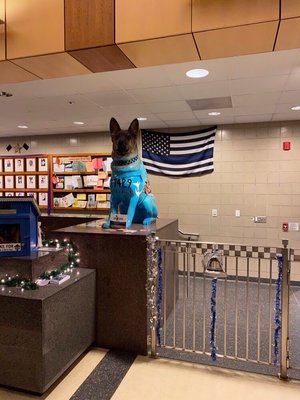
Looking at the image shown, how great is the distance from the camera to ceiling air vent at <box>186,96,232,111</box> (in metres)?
4.03

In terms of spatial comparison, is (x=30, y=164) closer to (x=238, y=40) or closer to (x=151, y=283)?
(x=151, y=283)

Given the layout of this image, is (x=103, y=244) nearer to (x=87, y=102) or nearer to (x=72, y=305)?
(x=72, y=305)

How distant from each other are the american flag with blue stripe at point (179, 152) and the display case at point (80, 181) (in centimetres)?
88

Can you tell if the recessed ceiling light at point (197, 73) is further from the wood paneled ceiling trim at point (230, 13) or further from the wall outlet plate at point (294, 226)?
the wall outlet plate at point (294, 226)

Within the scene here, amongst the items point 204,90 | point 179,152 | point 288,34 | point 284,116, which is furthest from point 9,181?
point 288,34

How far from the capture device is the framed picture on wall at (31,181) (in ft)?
22.5

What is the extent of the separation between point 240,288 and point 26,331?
3.86m

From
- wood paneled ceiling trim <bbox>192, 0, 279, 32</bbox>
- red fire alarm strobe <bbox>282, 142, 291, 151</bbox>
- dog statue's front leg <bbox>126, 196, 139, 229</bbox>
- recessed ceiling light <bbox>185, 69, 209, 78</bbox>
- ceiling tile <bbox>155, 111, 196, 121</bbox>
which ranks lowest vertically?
dog statue's front leg <bbox>126, 196, 139, 229</bbox>

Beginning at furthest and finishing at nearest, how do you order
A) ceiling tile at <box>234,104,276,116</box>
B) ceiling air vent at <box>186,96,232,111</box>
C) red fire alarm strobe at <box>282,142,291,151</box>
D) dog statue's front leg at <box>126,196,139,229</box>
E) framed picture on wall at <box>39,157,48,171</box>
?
1. framed picture on wall at <box>39,157,48,171</box>
2. red fire alarm strobe at <box>282,142,291,151</box>
3. ceiling tile at <box>234,104,276,116</box>
4. ceiling air vent at <box>186,96,232,111</box>
5. dog statue's front leg at <box>126,196,139,229</box>

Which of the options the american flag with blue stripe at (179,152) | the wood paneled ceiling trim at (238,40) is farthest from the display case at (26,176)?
the wood paneled ceiling trim at (238,40)

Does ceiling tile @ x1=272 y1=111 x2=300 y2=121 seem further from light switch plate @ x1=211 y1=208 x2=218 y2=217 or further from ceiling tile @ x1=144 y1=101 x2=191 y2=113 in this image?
light switch plate @ x1=211 y1=208 x2=218 y2=217

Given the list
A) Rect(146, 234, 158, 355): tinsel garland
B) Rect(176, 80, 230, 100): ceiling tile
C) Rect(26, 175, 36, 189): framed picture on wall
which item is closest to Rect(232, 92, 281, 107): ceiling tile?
Rect(176, 80, 230, 100): ceiling tile

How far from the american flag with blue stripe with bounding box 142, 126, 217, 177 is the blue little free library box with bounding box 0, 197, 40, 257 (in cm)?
369

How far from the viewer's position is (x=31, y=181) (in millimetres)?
6891
